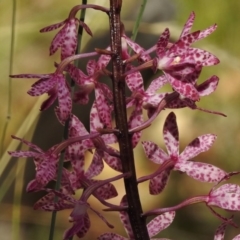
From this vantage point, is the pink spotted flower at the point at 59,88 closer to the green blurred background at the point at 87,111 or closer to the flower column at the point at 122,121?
the flower column at the point at 122,121

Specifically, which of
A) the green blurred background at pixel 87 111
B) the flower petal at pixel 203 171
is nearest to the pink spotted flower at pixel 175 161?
the flower petal at pixel 203 171

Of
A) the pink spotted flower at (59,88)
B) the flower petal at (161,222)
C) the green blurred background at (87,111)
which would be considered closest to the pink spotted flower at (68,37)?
the pink spotted flower at (59,88)

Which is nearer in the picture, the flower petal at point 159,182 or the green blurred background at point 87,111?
the flower petal at point 159,182

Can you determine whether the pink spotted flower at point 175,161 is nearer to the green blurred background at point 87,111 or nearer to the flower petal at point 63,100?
the flower petal at point 63,100

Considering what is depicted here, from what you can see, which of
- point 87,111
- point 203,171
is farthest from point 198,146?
point 87,111

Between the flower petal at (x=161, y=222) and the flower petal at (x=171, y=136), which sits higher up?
the flower petal at (x=171, y=136)

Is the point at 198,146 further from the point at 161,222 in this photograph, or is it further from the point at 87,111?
the point at 87,111

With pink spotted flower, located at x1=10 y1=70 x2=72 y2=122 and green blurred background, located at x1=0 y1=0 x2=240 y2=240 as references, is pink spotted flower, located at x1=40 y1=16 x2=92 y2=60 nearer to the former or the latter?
pink spotted flower, located at x1=10 y1=70 x2=72 y2=122

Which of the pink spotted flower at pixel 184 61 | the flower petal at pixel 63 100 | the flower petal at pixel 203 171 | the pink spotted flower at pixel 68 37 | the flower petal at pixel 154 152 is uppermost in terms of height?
the pink spotted flower at pixel 68 37
